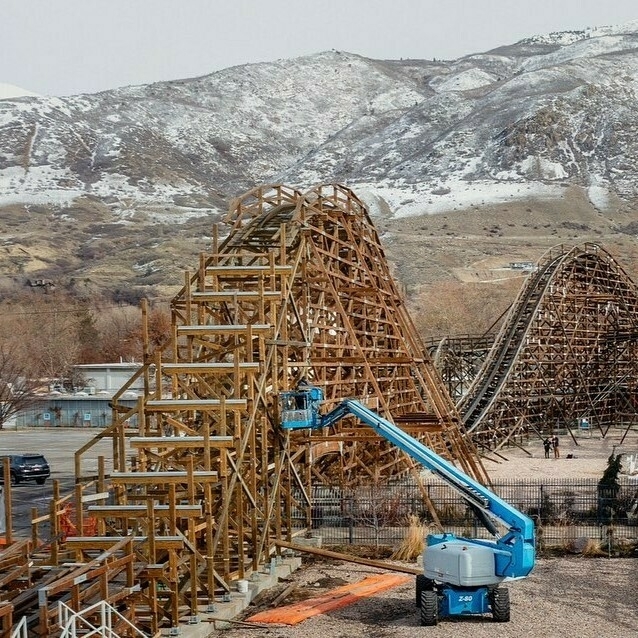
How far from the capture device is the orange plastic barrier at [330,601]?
19641 millimetres

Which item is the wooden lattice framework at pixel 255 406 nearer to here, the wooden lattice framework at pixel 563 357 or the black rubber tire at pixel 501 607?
the black rubber tire at pixel 501 607

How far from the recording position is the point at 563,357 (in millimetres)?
50219

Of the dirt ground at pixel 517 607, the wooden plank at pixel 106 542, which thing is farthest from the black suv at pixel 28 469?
the wooden plank at pixel 106 542

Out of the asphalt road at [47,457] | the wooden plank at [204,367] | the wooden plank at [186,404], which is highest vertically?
the wooden plank at [204,367]

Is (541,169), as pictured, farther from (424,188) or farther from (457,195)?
(424,188)

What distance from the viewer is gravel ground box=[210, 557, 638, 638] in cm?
1884

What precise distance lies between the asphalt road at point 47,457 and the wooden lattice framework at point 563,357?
1370 centimetres

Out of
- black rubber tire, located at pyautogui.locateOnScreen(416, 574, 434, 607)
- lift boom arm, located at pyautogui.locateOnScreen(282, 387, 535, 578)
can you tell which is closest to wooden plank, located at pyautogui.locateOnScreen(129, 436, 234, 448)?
lift boom arm, located at pyautogui.locateOnScreen(282, 387, 535, 578)

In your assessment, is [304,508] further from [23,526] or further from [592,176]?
[592,176]

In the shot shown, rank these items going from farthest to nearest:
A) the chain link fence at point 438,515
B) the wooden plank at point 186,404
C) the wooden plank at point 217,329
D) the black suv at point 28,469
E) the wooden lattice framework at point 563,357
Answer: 1. the wooden lattice framework at point 563,357
2. the black suv at point 28,469
3. the chain link fence at point 438,515
4. the wooden plank at point 217,329
5. the wooden plank at point 186,404

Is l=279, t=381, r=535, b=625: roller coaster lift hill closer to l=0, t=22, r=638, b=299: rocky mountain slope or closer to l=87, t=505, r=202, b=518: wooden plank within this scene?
l=87, t=505, r=202, b=518: wooden plank

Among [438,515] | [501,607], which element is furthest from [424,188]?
[501,607]

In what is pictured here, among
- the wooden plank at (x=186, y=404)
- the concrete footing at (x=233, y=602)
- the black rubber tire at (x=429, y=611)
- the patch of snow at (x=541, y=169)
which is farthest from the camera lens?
the patch of snow at (x=541, y=169)

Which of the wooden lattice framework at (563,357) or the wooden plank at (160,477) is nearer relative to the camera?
the wooden plank at (160,477)
